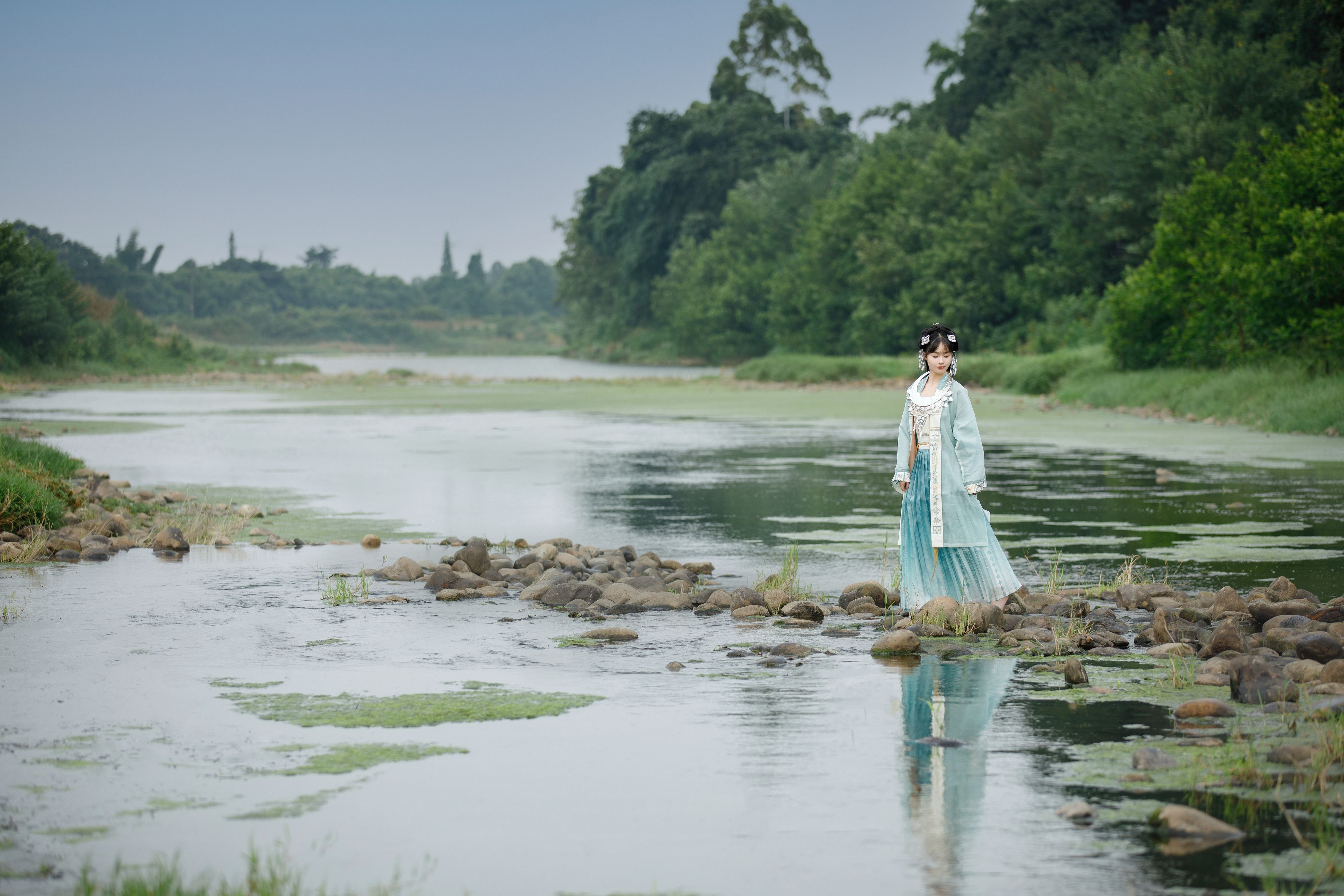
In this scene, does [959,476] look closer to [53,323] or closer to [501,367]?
[53,323]

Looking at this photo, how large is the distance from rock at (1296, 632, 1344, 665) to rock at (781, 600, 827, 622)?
10.2 ft

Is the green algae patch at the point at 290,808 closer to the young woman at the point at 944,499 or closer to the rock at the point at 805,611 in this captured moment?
the rock at the point at 805,611

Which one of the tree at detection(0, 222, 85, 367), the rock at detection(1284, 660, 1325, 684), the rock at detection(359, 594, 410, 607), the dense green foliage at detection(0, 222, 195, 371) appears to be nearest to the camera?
the rock at detection(1284, 660, 1325, 684)

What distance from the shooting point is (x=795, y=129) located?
106500 mm

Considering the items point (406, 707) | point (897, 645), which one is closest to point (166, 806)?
point (406, 707)

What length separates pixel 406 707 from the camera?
728cm

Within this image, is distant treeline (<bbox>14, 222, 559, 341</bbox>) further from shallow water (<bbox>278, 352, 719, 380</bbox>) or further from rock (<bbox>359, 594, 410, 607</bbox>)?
rock (<bbox>359, 594, 410, 607</bbox>)

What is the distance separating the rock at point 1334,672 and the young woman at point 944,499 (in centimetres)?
244

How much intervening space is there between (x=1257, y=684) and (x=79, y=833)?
551 cm

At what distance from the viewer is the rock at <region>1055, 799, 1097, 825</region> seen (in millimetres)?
5352

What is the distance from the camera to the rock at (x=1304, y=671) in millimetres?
7461

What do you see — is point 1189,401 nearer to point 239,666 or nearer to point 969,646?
point 969,646

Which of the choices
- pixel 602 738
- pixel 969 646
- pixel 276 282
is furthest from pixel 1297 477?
pixel 276 282

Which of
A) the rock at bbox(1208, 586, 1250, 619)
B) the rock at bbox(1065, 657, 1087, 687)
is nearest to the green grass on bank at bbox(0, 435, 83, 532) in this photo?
the rock at bbox(1065, 657, 1087, 687)
